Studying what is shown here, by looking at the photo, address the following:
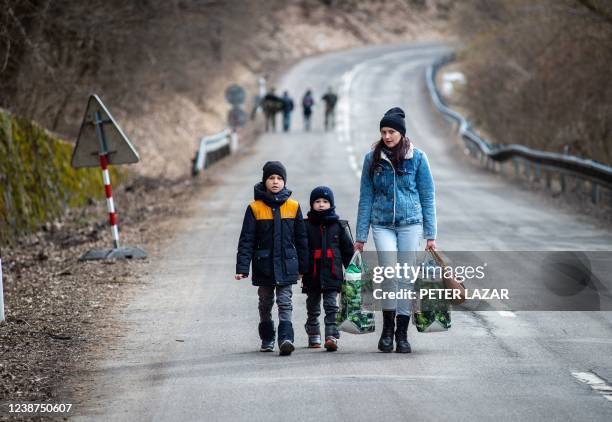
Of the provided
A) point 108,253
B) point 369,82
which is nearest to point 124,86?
point 108,253

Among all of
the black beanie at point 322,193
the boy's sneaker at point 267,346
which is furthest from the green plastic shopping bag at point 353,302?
the boy's sneaker at point 267,346

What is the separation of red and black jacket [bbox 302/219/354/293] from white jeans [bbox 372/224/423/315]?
26 cm

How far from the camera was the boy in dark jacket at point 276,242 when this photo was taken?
878 cm

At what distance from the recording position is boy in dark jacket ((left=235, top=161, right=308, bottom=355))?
8.78 metres

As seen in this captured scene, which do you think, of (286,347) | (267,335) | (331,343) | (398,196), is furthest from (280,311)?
(398,196)

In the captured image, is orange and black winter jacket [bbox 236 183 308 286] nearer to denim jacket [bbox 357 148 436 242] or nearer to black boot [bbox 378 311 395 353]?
denim jacket [bbox 357 148 436 242]

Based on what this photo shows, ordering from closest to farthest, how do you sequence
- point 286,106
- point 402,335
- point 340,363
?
point 340,363
point 402,335
point 286,106

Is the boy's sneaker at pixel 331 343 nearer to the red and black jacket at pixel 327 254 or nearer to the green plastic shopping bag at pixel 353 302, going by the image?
the green plastic shopping bag at pixel 353 302

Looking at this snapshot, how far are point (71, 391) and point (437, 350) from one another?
290 centimetres

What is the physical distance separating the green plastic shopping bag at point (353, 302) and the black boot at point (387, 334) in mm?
121

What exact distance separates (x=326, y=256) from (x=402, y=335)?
86 cm

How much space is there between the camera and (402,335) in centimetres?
887

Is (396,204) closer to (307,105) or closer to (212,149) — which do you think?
(212,149)

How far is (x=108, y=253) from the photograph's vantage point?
15023 millimetres
